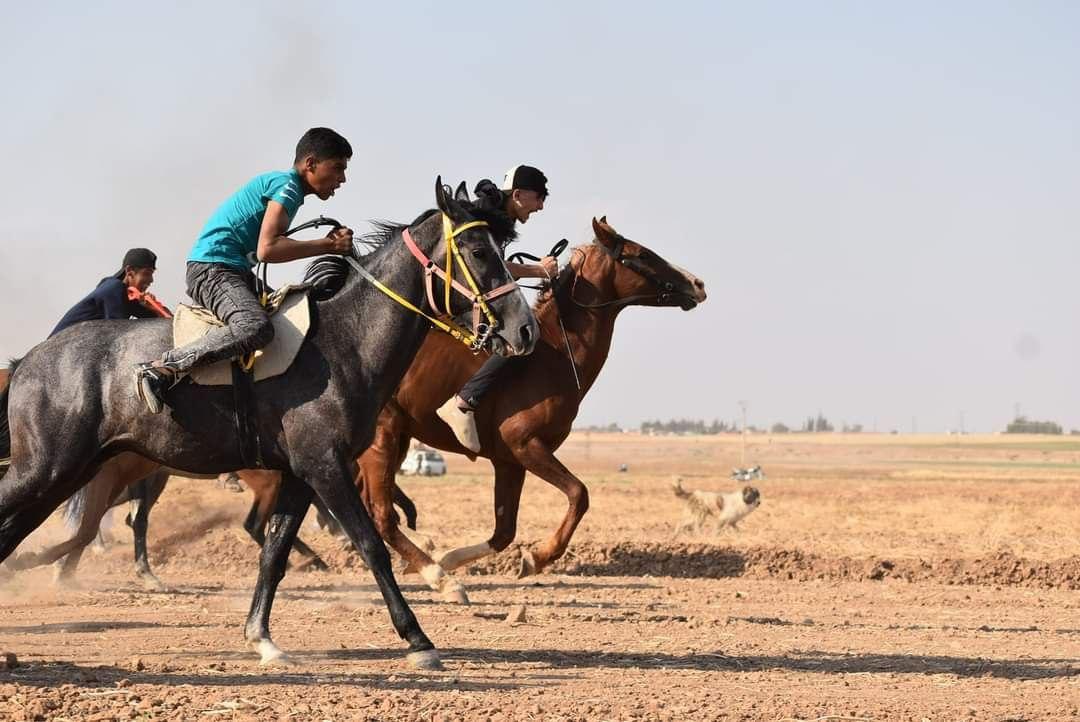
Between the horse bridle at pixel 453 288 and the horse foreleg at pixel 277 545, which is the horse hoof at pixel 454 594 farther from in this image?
the horse bridle at pixel 453 288

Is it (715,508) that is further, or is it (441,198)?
(715,508)

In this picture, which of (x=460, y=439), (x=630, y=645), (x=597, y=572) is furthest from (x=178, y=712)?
(x=597, y=572)

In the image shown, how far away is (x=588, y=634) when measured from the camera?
10000mm

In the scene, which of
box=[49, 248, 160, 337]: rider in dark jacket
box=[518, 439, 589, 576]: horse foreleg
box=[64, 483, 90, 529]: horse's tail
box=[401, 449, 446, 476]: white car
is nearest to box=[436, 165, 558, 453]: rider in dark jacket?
box=[518, 439, 589, 576]: horse foreleg

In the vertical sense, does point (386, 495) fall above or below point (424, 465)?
above

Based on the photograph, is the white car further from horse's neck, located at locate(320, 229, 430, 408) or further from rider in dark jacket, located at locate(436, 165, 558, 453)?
horse's neck, located at locate(320, 229, 430, 408)

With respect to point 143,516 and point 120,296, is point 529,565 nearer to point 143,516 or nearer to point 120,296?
point 120,296

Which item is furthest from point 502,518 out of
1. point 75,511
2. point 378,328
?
point 378,328

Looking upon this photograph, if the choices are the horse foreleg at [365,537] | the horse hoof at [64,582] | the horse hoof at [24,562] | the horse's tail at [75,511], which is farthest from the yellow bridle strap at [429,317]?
the horse hoof at [64,582]

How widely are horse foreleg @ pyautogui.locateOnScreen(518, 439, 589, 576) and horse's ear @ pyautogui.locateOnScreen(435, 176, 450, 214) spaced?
3.87m

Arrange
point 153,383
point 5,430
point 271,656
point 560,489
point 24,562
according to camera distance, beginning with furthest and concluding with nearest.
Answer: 1. point 24,562
2. point 560,489
3. point 5,430
4. point 271,656
5. point 153,383

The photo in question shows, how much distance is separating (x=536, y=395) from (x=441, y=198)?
3.95 meters

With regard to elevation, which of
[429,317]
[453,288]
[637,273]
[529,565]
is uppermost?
[637,273]

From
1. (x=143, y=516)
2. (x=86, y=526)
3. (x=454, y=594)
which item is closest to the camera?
(x=454, y=594)
